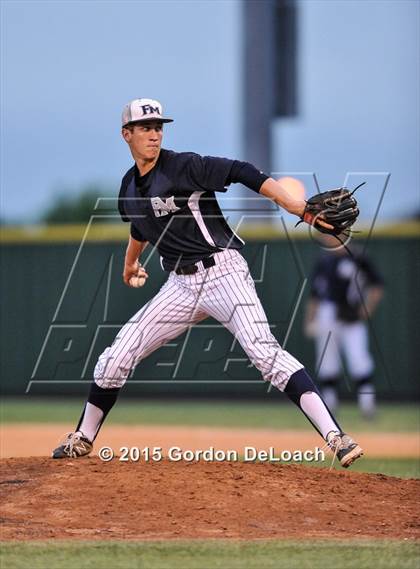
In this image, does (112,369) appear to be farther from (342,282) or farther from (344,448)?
(342,282)

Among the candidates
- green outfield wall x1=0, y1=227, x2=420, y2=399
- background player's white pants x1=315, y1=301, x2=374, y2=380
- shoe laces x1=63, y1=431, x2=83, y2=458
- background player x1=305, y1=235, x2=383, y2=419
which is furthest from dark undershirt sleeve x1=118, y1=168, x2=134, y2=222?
green outfield wall x1=0, y1=227, x2=420, y2=399

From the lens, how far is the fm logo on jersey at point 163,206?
Answer: 602 centimetres

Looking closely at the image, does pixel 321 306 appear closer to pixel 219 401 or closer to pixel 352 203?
pixel 219 401

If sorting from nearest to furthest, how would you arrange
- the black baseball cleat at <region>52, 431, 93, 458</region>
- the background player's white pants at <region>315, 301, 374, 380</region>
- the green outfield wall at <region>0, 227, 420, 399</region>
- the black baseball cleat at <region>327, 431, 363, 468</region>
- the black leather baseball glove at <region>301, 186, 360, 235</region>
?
the black leather baseball glove at <region>301, 186, 360, 235</region>
the black baseball cleat at <region>327, 431, 363, 468</region>
the black baseball cleat at <region>52, 431, 93, 458</region>
the background player's white pants at <region>315, 301, 374, 380</region>
the green outfield wall at <region>0, 227, 420, 399</region>

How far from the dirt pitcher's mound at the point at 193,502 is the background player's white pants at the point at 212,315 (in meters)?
0.54

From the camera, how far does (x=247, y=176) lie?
5758 millimetres

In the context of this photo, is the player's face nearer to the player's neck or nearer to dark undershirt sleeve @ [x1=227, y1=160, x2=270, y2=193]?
the player's neck

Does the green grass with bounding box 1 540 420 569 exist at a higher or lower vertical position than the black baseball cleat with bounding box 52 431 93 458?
higher

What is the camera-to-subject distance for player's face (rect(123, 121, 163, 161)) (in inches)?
237

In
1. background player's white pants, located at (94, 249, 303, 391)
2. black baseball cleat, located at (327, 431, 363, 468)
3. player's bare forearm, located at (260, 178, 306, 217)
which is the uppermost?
player's bare forearm, located at (260, 178, 306, 217)

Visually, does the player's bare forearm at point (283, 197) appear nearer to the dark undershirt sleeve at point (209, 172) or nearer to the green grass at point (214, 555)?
the dark undershirt sleeve at point (209, 172)

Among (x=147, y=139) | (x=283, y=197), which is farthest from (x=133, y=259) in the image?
(x=283, y=197)

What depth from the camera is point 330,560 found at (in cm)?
473

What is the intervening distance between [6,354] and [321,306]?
414 centimetres
